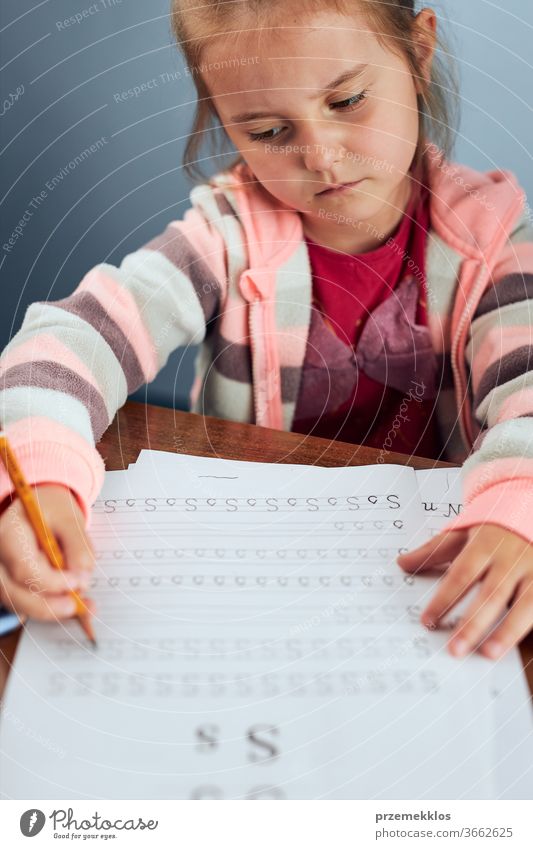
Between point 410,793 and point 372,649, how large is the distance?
1.9 inches

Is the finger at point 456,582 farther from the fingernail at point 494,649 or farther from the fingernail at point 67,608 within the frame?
the fingernail at point 67,608

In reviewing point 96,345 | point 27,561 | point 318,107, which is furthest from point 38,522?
point 318,107

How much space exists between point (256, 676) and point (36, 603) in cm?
9

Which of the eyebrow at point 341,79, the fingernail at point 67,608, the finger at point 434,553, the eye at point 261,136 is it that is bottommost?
the finger at point 434,553

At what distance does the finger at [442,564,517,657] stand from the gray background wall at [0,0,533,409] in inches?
9.4

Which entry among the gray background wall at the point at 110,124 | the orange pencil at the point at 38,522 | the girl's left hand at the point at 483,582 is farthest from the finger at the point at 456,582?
the gray background wall at the point at 110,124

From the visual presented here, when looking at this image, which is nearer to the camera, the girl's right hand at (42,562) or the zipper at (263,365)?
the girl's right hand at (42,562)

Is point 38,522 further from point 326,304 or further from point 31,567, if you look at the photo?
point 326,304

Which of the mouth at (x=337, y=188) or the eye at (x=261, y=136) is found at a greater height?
the eye at (x=261, y=136)

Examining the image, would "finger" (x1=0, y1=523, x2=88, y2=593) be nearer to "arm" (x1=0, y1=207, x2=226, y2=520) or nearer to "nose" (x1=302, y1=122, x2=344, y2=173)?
"arm" (x1=0, y1=207, x2=226, y2=520)

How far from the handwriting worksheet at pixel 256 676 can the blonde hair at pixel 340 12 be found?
21 centimetres

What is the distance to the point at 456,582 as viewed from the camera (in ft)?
0.98

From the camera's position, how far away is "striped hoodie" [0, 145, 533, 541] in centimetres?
36

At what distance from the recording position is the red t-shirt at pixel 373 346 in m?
0.47
